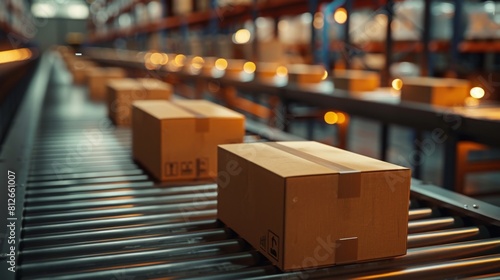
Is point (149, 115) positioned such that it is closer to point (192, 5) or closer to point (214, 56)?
point (214, 56)

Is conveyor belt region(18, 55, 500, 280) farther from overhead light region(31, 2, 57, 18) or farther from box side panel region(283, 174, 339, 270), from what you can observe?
overhead light region(31, 2, 57, 18)

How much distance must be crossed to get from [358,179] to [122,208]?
1.11 meters

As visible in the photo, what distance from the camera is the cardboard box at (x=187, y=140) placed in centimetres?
293

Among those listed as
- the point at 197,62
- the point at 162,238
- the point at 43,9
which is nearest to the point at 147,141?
the point at 162,238

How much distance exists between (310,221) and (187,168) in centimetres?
136

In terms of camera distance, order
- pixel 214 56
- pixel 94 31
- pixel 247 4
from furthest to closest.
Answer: pixel 94 31 → pixel 214 56 → pixel 247 4

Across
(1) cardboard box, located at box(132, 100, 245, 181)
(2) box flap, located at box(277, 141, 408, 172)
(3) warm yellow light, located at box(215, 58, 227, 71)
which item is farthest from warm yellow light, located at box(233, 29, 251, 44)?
(2) box flap, located at box(277, 141, 408, 172)

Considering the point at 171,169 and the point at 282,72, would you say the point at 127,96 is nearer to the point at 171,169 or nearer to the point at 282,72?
the point at 171,169

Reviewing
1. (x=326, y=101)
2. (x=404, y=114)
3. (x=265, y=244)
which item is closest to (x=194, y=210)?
(x=265, y=244)

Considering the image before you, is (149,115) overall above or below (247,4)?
below

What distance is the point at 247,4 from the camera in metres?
9.77

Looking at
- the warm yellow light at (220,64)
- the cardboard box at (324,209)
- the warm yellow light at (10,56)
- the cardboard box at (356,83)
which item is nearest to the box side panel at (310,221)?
the cardboard box at (324,209)

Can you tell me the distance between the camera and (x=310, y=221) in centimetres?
174

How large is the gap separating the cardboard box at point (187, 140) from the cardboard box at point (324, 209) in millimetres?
1018
